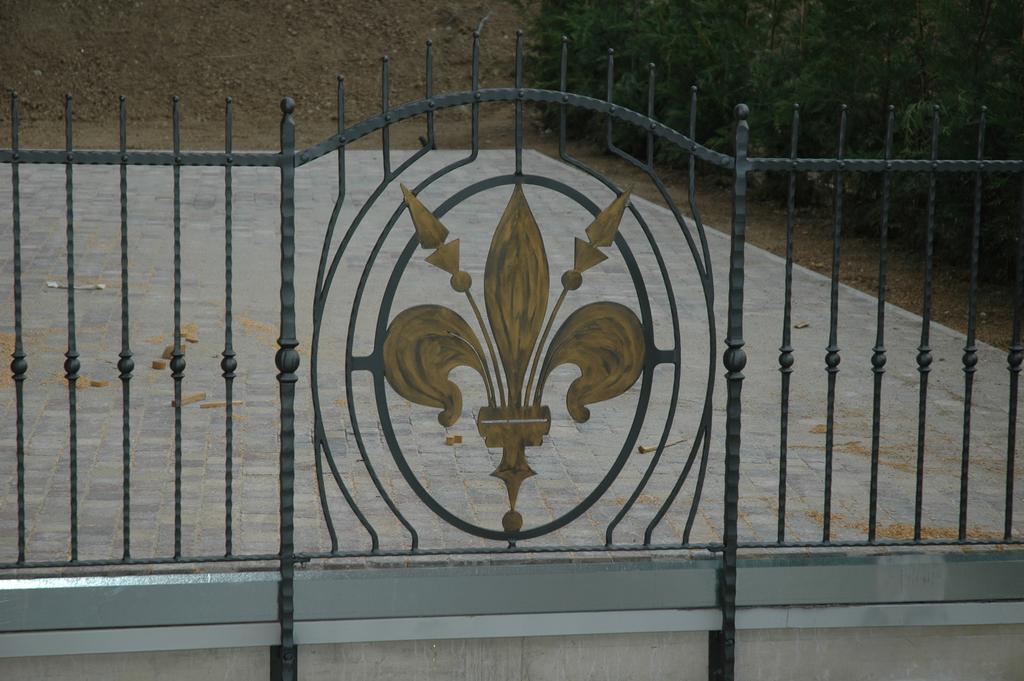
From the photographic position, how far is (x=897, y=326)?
10.1 meters

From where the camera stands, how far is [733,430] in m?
4.81

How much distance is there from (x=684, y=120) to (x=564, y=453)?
10408mm

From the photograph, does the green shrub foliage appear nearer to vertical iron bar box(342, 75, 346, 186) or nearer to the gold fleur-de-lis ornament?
the gold fleur-de-lis ornament

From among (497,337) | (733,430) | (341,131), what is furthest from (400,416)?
(341,131)

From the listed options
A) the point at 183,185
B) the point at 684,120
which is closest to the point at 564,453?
the point at 183,185

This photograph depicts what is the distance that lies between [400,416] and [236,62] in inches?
796

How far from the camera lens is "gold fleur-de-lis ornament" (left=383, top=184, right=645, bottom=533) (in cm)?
461

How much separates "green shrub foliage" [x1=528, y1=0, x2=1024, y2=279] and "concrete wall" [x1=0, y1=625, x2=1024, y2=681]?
572cm

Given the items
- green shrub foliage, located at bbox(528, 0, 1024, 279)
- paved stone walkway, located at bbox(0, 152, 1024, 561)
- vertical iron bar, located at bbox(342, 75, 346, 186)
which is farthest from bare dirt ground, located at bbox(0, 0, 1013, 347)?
vertical iron bar, located at bbox(342, 75, 346, 186)

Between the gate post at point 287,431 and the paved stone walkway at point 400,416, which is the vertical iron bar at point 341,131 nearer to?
the gate post at point 287,431

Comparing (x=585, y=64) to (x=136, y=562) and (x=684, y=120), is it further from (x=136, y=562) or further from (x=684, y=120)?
(x=136, y=562)

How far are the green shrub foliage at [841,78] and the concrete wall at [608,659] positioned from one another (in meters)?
5.72

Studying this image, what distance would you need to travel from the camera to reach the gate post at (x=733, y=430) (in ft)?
15.6

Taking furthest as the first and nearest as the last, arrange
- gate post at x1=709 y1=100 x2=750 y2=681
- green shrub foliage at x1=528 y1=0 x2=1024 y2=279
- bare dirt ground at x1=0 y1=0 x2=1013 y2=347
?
bare dirt ground at x1=0 y1=0 x2=1013 y2=347
green shrub foliage at x1=528 y1=0 x2=1024 y2=279
gate post at x1=709 y1=100 x2=750 y2=681
